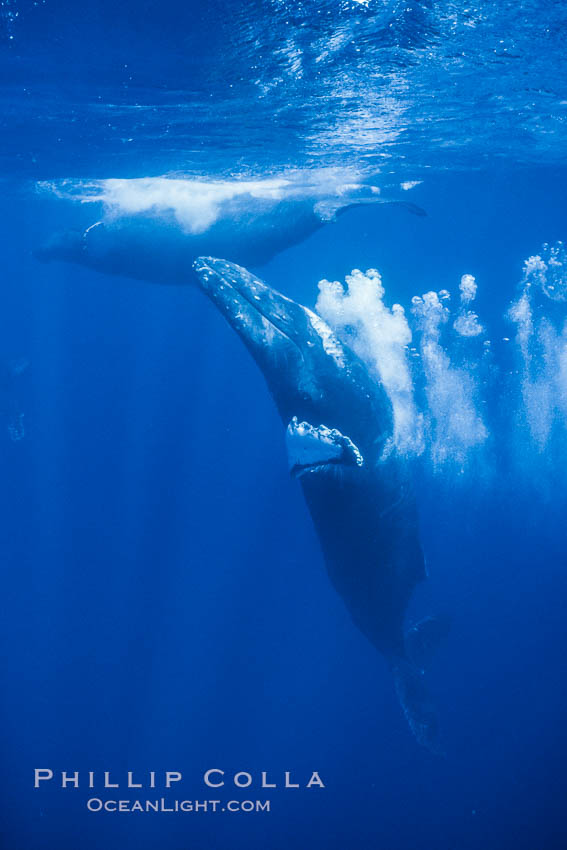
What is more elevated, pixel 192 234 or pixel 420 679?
pixel 192 234

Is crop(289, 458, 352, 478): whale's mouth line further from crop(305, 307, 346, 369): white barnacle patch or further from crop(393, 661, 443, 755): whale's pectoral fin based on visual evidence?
crop(393, 661, 443, 755): whale's pectoral fin

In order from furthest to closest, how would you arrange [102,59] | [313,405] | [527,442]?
[527,442] → [102,59] → [313,405]

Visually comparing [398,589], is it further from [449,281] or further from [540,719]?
[449,281]

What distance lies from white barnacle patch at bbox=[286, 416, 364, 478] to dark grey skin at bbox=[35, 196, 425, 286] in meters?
6.42

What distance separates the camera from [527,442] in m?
23.3

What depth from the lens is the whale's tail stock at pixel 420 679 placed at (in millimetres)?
11297

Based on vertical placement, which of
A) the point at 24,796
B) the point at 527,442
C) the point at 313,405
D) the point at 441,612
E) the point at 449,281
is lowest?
the point at 24,796

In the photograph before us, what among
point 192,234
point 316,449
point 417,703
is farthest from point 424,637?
point 192,234

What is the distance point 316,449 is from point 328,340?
5.93 feet

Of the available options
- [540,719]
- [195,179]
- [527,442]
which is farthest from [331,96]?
[540,719]

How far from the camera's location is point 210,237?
43.0 ft

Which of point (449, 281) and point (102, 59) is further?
point (449, 281)

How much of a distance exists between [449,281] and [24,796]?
2050 inches

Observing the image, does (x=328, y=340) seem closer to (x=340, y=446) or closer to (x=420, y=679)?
(x=340, y=446)
